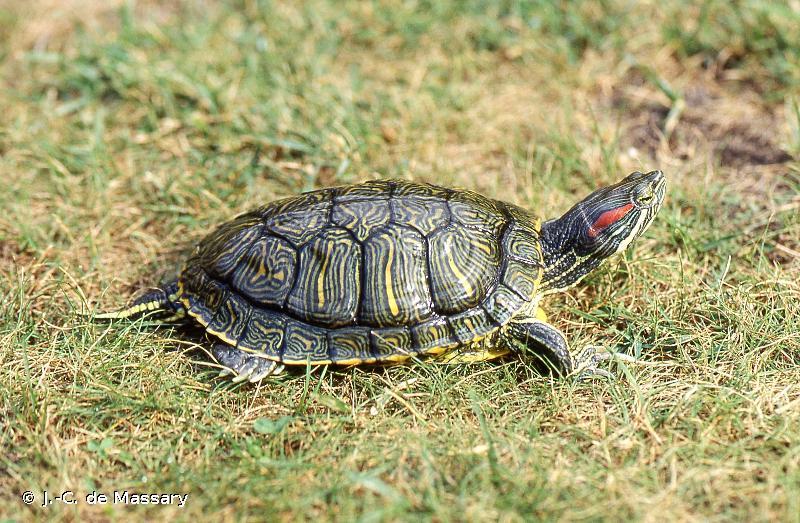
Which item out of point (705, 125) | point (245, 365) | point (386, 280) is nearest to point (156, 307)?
point (245, 365)

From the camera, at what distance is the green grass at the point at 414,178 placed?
3.90 meters

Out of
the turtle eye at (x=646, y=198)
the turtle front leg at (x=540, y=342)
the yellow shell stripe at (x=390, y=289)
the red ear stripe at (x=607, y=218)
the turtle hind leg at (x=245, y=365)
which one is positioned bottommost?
the turtle hind leg at (x=245, y=365)

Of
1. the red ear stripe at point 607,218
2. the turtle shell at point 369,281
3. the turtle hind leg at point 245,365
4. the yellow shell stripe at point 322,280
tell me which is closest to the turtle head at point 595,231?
the red ear stripe at point 607,218

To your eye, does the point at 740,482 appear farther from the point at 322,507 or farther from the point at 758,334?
the point at 322,507

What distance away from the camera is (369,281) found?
4.46 metres

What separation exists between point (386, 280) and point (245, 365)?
105 cm

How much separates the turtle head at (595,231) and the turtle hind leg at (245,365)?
6.30ft

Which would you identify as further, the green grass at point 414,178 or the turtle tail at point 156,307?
the turtle tail at point 156,307

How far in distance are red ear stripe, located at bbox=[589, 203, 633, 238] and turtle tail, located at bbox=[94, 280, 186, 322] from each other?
2841 mm

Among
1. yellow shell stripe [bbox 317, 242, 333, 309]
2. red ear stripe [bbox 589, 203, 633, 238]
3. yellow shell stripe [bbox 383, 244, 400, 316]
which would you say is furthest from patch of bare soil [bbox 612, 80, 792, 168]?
yellow shell stripe [bbox 317, 242, 333, 309]

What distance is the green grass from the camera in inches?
153

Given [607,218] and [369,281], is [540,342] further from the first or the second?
[369,281]

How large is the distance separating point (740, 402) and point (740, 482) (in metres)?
0.56

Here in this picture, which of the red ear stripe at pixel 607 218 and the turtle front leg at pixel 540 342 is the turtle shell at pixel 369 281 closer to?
the turtle front leg at pixel 540 342
